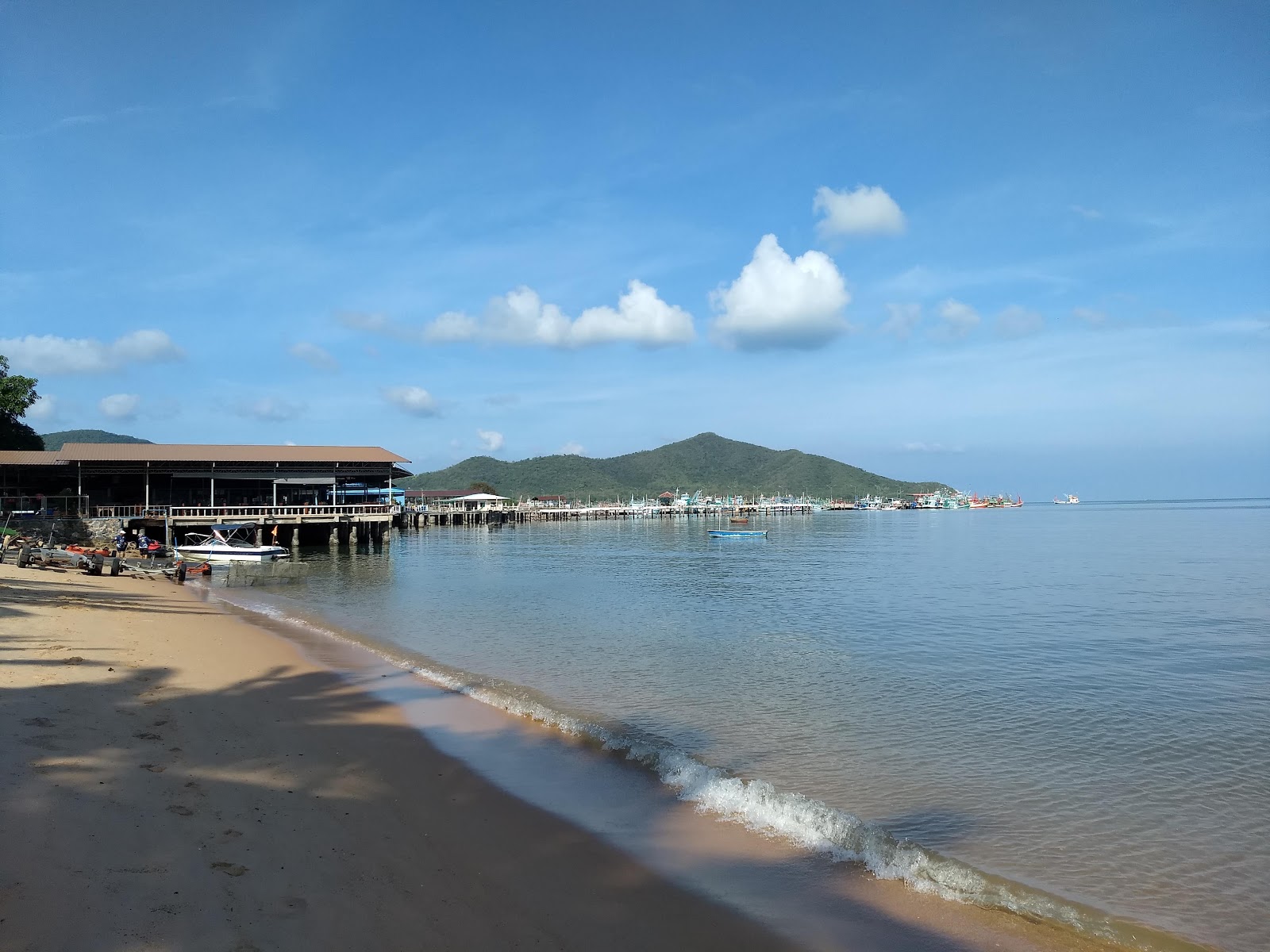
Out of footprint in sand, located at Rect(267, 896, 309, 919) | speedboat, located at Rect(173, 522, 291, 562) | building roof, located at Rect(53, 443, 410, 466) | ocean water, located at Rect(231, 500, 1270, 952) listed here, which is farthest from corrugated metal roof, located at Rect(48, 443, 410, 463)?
footprint in sand, located at Rect(267, 896, 309, 919)

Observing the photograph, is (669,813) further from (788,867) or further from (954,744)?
(954,744)

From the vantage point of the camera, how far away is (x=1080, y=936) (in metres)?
5.16

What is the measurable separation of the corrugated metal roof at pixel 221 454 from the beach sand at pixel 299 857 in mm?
38548

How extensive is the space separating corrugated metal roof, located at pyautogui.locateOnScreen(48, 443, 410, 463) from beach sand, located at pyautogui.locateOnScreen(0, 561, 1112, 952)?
38548 mm

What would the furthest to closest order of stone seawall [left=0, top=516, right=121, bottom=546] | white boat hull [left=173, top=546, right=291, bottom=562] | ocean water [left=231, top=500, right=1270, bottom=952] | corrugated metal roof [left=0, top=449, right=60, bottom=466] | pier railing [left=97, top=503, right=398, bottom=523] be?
1. corrugated metal roof [left=0, top=449, right=60, bottom=466]
2. pier railing [left=97, top=503, right=398, bottom=523]
3. white boat hull [left=173, top=546, right=291, bottom=562]
4. stone seawall [left=0, top=516, right=121, bottom=546]
5. ocean water [left=231, top=500, right=1270, bottom=952]

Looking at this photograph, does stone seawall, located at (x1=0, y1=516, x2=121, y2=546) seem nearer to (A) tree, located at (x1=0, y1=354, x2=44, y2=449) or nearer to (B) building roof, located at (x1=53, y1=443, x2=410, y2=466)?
(B) building roof, located at (x1=53, y1=443, x2=410, y2=466)

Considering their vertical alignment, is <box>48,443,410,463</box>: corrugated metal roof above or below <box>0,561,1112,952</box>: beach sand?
above

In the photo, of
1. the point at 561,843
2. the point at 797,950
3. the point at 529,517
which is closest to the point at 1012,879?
the point at 797,950

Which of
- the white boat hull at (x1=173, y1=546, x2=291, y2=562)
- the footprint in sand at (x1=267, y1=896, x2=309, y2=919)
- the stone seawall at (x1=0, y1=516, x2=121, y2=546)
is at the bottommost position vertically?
the white boat hull at (x1=173, y1=546, x2=291, y2=562)

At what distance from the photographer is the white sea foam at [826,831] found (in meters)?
5.53

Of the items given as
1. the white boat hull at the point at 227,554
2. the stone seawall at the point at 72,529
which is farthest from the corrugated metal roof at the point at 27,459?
the white boat hull at the point at 227,554

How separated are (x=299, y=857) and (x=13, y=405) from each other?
60917 mm

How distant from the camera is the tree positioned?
5081 centimetres

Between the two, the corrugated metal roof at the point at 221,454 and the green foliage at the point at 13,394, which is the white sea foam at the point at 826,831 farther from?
the green foliage at the point at 13,394
